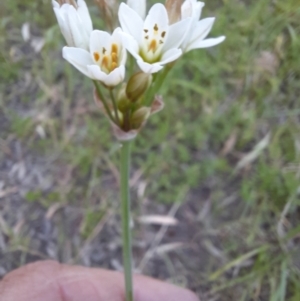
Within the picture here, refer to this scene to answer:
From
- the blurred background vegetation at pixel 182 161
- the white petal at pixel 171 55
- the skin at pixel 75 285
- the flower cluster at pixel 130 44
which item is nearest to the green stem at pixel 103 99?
the flower cluster at pixel 130 44

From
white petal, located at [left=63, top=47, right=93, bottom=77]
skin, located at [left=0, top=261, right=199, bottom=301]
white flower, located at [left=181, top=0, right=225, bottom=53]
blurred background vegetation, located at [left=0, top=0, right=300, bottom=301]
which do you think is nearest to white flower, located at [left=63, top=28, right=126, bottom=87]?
white petal, located at [left=63, top=47, right=93, bottom=77]

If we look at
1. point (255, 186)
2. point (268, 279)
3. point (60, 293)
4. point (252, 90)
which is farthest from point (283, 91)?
point (60, 293)

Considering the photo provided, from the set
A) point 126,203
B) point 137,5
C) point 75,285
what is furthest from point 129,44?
point 75,285

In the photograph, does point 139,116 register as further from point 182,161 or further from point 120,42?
point 182,161

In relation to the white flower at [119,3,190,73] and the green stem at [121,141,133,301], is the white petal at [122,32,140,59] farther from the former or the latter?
the green stem at [121,141,133,301]

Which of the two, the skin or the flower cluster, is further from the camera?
the skin

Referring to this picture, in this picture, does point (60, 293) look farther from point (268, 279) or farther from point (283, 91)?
point (283, 91)
